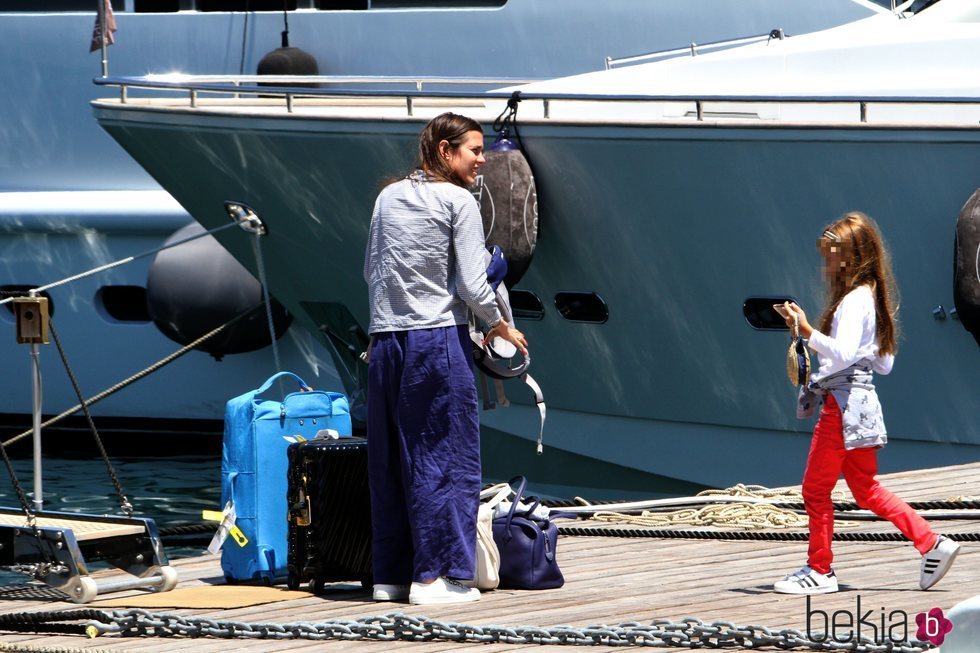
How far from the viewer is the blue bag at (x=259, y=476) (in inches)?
204

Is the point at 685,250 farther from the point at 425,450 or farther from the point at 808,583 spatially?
the point at 425,450

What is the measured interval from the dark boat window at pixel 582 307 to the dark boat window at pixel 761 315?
32.1 inches

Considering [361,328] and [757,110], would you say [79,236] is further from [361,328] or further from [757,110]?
[757,110]

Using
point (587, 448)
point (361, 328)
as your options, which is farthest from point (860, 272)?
point (361, 328)

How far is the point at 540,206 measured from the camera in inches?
360

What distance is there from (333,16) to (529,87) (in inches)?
192

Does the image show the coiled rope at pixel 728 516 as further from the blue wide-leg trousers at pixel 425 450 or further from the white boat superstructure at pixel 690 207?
the white boat superstructure at pixel 690 207

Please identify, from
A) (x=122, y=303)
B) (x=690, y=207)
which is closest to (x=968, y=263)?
(x=690, y=207)

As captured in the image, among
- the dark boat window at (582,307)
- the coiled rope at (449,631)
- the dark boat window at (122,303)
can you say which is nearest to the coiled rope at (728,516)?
the coiled rope at (449,631)

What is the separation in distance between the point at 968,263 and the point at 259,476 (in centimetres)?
432

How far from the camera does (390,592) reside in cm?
485

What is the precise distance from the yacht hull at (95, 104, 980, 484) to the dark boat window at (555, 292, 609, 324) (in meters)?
0.05

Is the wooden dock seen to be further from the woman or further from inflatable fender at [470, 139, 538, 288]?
inflatable fender at [470, 139, 538, 288]

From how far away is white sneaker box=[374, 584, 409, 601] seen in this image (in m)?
4.84
